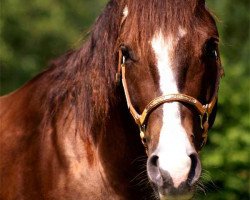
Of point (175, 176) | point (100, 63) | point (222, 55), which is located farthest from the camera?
point (222, 55)

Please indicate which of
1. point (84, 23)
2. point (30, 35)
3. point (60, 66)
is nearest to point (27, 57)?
point (30, 35)

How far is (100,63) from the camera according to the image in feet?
14.5

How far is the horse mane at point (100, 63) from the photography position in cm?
414

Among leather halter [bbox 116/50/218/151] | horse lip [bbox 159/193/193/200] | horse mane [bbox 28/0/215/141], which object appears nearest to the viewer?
horse lip [bbox 159/193/193/200]

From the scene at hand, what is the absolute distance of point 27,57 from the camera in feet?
64.5

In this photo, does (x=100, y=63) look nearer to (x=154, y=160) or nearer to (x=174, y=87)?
(x=174, y=87)

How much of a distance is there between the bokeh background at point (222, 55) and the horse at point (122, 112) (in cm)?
29

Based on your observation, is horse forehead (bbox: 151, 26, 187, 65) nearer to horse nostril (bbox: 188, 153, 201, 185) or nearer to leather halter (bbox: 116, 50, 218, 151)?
leather halter (bbox: 116, 50, 218, 151)

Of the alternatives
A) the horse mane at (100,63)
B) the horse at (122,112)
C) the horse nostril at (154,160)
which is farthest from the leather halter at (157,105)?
the horse nostril at (154,160)

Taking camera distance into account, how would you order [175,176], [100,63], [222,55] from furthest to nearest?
A: [222,55], [100,63], [175,176]

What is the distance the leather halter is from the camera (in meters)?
3.94

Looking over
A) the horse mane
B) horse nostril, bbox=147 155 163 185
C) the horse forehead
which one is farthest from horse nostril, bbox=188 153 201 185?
the horse mane

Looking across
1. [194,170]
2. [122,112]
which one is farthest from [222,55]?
[194,170]

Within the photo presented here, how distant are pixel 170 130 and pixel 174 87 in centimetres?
27
